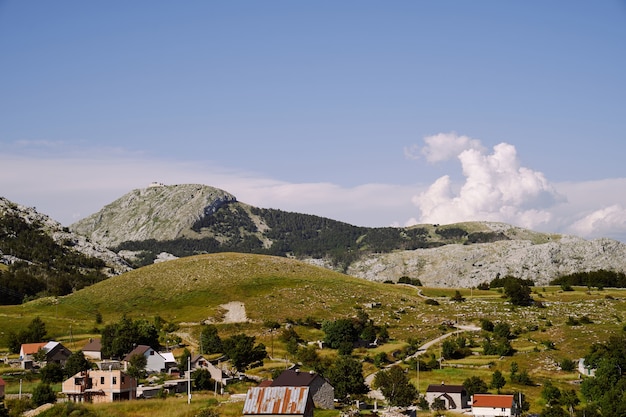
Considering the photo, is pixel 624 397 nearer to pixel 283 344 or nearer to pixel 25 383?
pixel 283 344

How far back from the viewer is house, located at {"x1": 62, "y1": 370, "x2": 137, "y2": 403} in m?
88.6

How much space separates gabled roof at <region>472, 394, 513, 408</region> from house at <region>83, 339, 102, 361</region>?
61.6 meters

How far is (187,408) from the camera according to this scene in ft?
253

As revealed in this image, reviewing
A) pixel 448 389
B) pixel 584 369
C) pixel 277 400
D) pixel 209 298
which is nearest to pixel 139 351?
pixel 277 400

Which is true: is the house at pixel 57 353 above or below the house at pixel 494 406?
above

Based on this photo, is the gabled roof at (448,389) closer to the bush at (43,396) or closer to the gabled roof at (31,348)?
the bush at (43,396)

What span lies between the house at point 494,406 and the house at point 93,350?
6190 centimetres

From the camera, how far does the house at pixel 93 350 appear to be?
120556 mm

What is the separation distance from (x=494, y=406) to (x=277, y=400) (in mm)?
29271

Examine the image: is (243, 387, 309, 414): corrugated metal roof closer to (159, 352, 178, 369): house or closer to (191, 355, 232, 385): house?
(191, 355, 232, 385): house

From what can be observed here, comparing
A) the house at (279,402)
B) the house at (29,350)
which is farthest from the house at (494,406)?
the house at (29,350)

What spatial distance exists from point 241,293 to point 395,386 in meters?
83.9

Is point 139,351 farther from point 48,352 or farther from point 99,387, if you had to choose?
point 99,387

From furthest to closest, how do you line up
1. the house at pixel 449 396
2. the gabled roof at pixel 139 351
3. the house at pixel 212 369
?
1. the gabled roof at pixel 139 351
2. the house at pixel 212 369
3. the house at pixel 449 396
